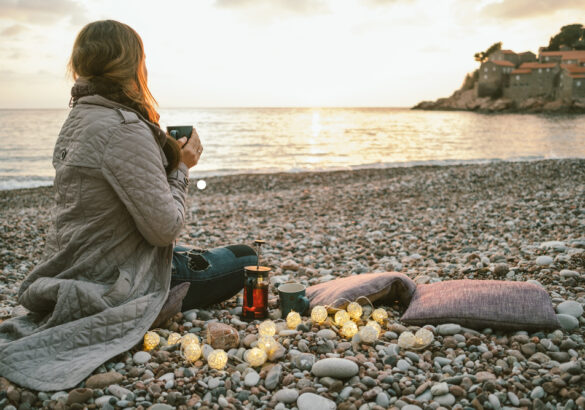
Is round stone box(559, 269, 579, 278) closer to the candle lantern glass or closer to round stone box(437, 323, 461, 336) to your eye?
round stone box(437, 323, 461, 336)

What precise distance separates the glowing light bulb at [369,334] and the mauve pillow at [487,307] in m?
0.50

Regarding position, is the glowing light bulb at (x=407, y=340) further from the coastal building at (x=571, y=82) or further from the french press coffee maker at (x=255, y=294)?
the coastal building at (x=571, y=82)

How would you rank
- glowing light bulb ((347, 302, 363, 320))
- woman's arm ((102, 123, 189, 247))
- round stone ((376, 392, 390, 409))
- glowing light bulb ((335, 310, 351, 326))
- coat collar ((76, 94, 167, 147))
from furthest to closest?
1. glowing light bulb ((347, 302, 363, 320))
2. glowing light bulb ((335, 310, 351, 326))
3. coat collar ((76, 94, 167, 147))
4. woman's arm ((102, 123, 189, 247))
5. round stone ((376, 392, 390, 409))

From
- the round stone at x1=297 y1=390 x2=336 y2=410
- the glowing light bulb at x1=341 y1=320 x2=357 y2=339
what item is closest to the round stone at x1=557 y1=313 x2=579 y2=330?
the glowing light bulb at x1=341 y1=320 x2=357 y2=339

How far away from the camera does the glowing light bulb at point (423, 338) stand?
283 cm

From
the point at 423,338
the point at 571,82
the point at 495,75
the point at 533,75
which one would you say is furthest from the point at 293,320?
the point at 495,75

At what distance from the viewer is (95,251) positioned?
2.60 m

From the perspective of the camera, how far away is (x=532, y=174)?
41.8 feet

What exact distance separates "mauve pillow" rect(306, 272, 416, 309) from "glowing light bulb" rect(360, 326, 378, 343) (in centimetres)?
51

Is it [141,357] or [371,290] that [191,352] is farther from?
[371,290]

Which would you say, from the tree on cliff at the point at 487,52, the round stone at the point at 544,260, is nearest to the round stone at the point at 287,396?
the round stone at the point at 544,260

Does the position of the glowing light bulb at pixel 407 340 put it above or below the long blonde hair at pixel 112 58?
below

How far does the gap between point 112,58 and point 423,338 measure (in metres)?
2.70

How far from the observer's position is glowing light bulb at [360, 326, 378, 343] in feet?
9.56
